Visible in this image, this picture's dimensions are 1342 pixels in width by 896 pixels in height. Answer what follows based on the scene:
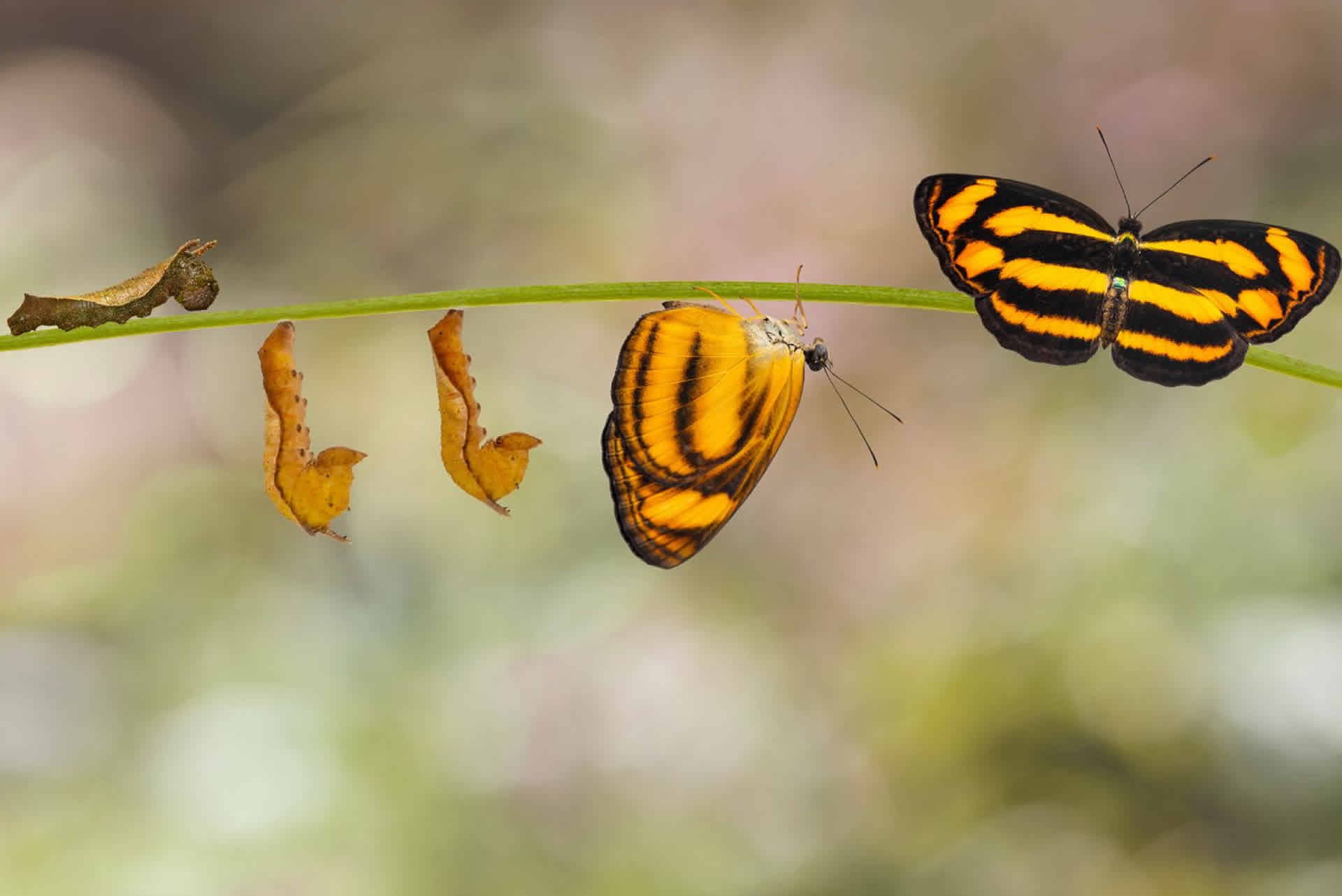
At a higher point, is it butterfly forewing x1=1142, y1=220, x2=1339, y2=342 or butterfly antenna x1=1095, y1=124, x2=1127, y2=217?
butterfly antenna x1=1095, y1=124, x2=1127, y2=217

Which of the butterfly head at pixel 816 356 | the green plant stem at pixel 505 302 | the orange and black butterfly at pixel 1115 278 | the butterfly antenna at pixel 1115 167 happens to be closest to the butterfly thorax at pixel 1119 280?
the orange and black butterfly at pixel 1115 278

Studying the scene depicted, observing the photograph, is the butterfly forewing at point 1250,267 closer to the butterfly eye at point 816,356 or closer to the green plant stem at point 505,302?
the green plant stem at point 505,302

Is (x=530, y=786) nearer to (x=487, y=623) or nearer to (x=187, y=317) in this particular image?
(x=487, y=623)

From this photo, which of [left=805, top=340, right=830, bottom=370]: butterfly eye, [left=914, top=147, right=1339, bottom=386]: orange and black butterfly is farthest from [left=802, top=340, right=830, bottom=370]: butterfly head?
[left=914, top=147, right=1339, bottom=386]: orange and black butterfly

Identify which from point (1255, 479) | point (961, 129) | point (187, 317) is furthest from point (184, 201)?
point (1255, 479)

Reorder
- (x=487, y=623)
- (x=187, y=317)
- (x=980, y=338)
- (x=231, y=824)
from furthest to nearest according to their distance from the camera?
1. (x=980, y=338)
2. (x=487, y=623)
3. (x=231, y=824)
4. (x=187, y=317)

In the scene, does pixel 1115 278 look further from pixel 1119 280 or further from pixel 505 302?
pixel 505 302

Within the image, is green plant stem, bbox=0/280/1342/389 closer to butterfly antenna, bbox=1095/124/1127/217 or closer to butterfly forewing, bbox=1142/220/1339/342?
butterfly forewing, bbox=1142/220/1339/342
